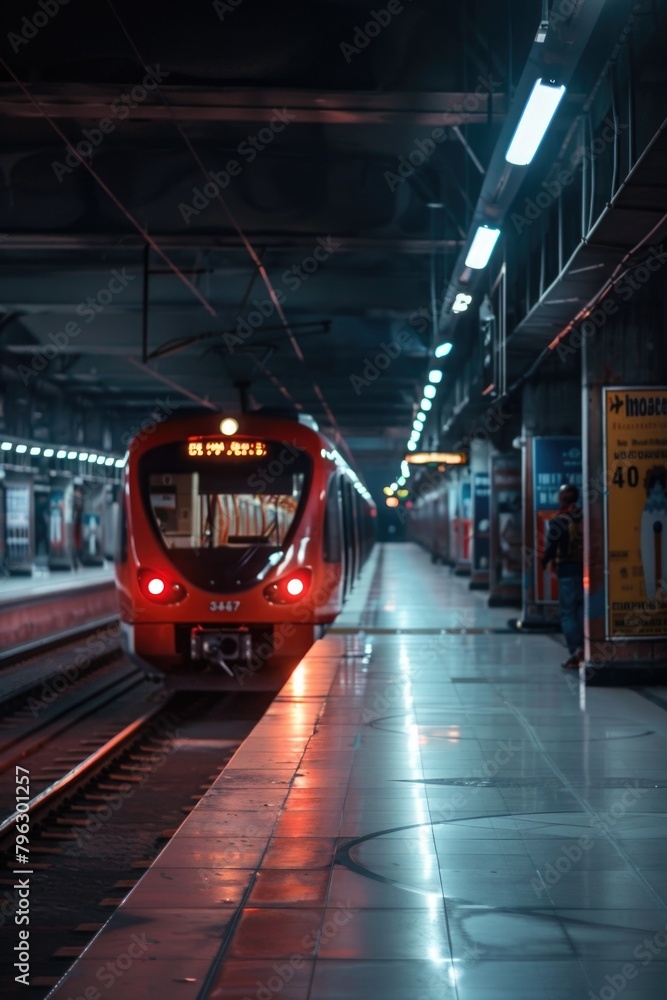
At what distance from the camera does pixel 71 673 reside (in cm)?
1980

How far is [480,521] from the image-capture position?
30.3 meters

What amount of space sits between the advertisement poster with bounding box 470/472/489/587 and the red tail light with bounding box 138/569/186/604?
53.7 feet

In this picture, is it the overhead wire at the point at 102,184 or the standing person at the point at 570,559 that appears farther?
the standing person at the point at 570,559

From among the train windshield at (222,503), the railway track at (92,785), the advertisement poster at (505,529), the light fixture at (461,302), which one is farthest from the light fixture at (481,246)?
the advertisement poster at (505,529)

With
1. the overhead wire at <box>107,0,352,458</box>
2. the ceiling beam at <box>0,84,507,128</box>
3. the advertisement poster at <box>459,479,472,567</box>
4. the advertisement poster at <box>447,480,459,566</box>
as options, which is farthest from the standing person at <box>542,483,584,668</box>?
the advertisement poster at <box>447,480,459,566</box>

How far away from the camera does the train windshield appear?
47.3ft

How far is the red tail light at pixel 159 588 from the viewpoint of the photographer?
46.9ft

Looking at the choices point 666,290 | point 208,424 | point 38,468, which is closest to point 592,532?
point 666,290

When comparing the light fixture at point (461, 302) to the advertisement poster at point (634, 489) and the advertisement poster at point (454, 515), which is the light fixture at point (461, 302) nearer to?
the advertisement poster at point (634, 489)

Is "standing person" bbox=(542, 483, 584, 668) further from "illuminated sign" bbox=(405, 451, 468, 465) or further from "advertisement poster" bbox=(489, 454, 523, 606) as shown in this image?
"illuminated sign" bbox=(405, 451, 468, 465)

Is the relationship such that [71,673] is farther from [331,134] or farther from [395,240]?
[331,134]

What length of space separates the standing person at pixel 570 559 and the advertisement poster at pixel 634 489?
1133 mm

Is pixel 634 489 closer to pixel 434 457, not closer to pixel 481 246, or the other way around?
pixel 481 246

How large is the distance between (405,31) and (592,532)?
4.69 metres
